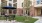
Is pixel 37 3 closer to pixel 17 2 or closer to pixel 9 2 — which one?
pixel 17 2

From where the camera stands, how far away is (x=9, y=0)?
23.3m

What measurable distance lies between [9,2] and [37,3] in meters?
5.60

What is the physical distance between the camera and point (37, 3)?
2150 cm

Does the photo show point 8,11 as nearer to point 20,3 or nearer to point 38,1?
point 20,3

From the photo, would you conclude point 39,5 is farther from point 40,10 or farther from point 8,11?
point 8,11

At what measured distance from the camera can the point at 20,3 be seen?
22219 millimetres

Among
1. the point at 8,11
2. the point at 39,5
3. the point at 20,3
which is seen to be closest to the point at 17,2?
the point at 20,3

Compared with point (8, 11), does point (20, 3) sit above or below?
above

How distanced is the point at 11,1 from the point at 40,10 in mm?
6051

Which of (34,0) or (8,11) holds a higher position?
(34,0)

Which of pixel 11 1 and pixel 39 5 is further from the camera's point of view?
pixel 11 1

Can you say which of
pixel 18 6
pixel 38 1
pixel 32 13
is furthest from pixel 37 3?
pixel 18 6

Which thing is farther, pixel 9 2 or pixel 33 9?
pixel 9 2

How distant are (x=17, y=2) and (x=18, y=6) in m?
0.80
